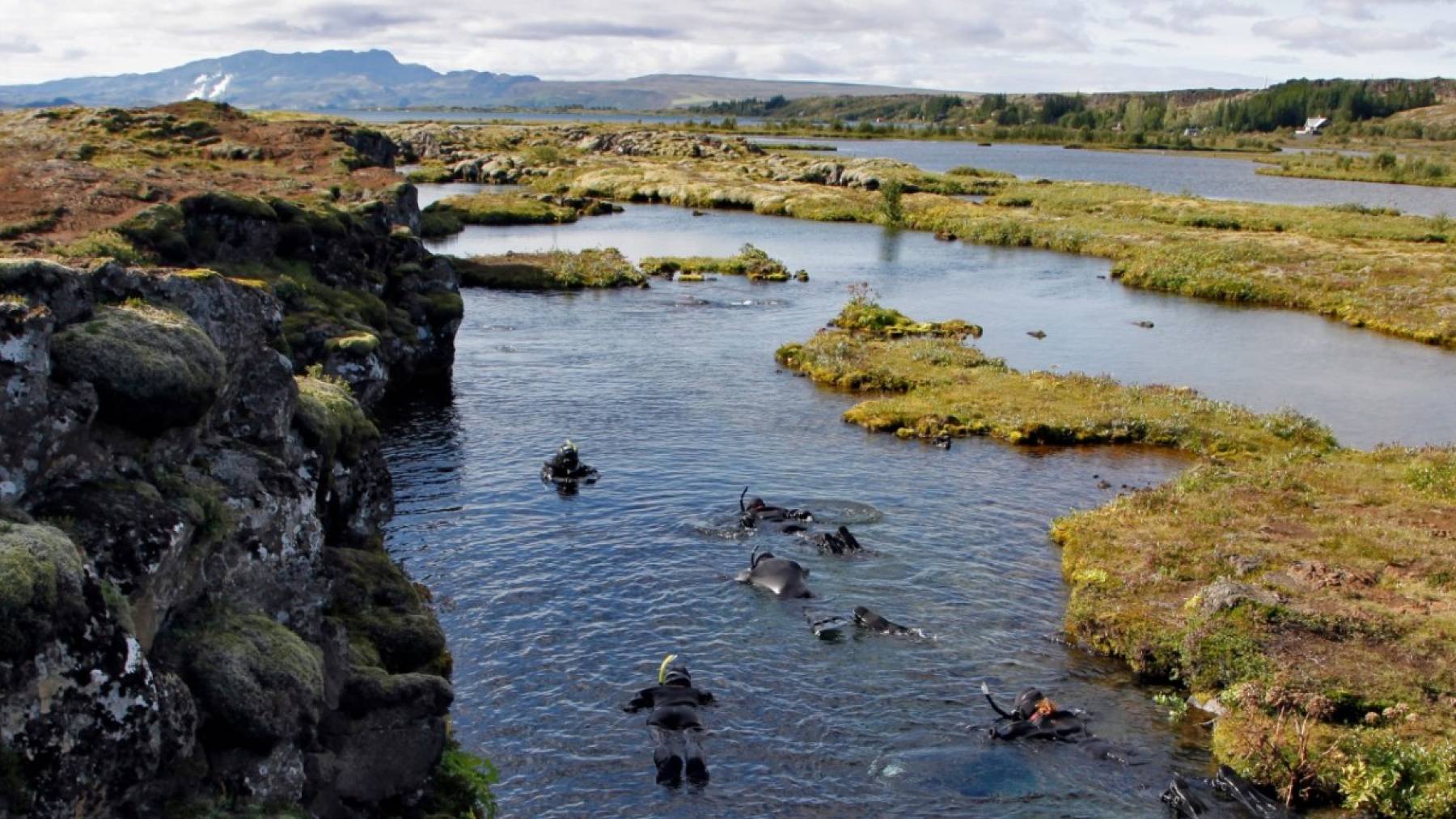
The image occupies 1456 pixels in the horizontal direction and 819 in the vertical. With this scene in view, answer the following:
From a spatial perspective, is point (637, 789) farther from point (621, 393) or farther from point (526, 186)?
point (526, 186)

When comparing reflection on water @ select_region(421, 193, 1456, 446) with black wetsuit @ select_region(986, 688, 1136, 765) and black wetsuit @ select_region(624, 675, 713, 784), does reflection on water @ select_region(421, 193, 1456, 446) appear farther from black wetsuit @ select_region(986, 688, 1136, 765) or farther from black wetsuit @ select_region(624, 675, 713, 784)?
black wetsuit @ select_region(624, 675, 713, 784)

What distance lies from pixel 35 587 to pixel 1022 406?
4617cm

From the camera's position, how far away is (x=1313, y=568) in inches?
1305

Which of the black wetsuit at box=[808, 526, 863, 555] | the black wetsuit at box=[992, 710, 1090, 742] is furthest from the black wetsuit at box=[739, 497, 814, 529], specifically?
the black wetsuit at box=[992, 710, 1090, 742]

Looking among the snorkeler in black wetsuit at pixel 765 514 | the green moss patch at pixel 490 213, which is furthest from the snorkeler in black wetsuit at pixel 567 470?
the green moss patch at pixel 490 213

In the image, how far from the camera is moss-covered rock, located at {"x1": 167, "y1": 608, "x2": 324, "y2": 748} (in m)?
17.0

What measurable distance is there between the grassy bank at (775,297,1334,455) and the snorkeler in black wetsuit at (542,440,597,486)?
1500cm

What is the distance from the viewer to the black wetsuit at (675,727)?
24.2 m

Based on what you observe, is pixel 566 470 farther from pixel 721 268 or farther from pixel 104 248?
pixel 721 268

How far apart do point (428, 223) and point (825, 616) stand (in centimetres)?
9553

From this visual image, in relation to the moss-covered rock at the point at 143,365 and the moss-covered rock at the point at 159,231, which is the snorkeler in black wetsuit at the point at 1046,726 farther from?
the moss-covered rock at the point at 159,231

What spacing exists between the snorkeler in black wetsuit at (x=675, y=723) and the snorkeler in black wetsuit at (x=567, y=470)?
15740 mm

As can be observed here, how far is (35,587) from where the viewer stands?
13953mm

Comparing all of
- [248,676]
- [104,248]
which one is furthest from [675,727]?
[104,248]
